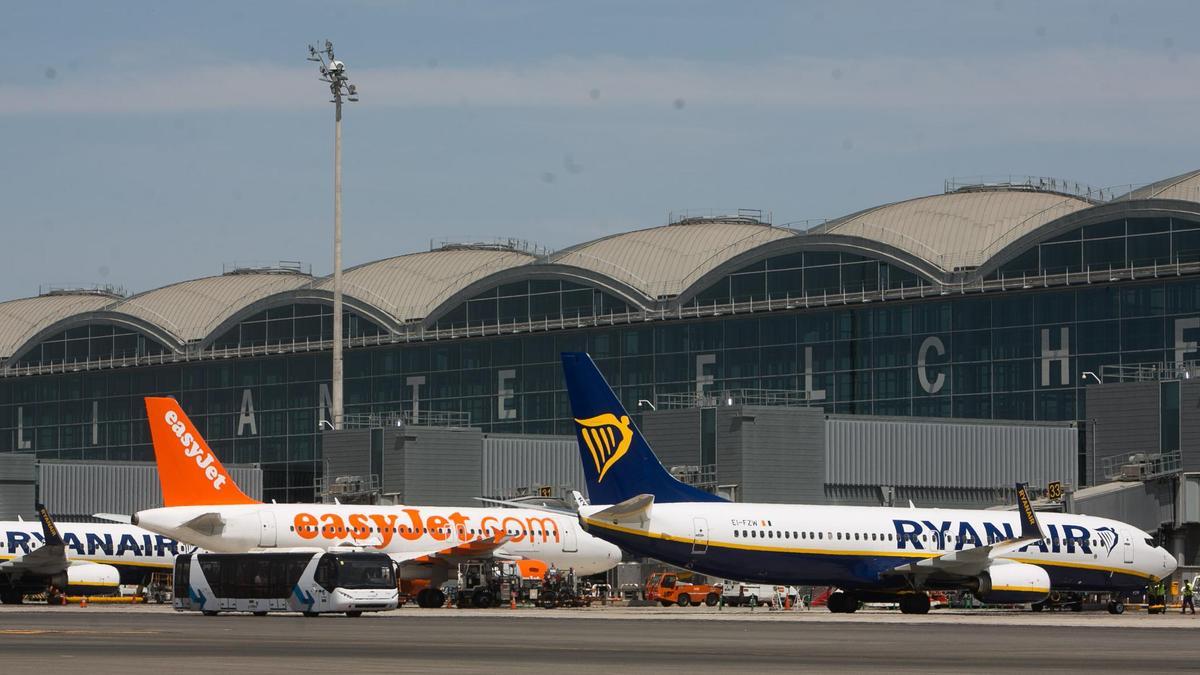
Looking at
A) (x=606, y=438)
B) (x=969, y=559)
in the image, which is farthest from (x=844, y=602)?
(x=606, y=438)

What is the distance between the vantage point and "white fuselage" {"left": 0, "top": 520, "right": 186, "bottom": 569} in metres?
74.2

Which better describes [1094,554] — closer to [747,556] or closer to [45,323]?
[747,556]

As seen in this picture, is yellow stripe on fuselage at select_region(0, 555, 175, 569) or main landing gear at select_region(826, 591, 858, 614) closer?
main landing gear at select_region(826, 591, 858, 614)

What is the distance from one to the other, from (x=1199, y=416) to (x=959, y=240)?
79.9 ft

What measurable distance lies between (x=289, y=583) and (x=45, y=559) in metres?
18.3

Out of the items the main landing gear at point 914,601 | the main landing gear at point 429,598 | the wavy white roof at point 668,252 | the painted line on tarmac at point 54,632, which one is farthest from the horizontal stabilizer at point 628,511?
the wavy white roof at point 668,252

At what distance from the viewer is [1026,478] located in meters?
89.4

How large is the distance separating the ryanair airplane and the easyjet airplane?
27.7 ft

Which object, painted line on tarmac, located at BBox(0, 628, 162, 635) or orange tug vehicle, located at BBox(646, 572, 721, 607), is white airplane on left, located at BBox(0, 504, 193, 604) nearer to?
orange tug vehicle, located at BBox(646, 572, 721, 607)

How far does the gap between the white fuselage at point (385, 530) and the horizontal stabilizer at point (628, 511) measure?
401 inches

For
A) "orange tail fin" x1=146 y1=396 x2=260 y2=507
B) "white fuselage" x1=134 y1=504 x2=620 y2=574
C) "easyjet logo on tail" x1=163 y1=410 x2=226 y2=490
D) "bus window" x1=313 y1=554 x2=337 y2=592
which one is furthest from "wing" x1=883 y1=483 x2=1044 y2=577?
"easyjet logo on tail" x1=163 y1=410 x2=226 y2=490

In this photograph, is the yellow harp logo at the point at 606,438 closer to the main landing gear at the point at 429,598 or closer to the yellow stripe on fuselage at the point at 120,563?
the main landing gear at the point at 429,598

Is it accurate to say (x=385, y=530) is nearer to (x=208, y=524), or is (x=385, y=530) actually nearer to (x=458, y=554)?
(x=458, y=554)

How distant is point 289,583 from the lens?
58281 millimetres
